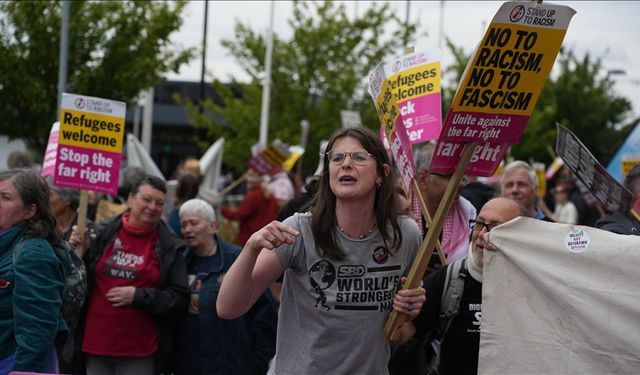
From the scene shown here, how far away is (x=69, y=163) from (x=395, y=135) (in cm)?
311

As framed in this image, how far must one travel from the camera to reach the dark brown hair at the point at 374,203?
4.28 m

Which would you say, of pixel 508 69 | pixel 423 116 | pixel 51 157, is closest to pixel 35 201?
pixel 508 69

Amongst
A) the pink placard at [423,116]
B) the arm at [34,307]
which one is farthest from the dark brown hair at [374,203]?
the pink placard at [423,116]

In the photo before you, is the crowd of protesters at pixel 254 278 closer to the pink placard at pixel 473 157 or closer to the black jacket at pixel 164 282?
the black jacket at pixel 164 282

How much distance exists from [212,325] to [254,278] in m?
2.82

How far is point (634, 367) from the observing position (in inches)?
165

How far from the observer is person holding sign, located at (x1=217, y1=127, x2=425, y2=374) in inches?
164

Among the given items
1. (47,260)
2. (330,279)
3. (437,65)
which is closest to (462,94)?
(330,279)

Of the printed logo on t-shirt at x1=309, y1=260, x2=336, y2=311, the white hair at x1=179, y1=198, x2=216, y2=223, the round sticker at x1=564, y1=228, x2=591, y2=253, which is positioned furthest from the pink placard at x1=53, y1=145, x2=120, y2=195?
the round sticker at x1=564, y1=228, x2=591, y2=253

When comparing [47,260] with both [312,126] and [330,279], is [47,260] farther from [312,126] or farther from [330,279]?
[312,126]

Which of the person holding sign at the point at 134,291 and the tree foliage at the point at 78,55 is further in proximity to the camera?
the tree foliage at the point at 78,55

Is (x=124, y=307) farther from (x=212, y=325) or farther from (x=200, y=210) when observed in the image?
(x=200, y=210)

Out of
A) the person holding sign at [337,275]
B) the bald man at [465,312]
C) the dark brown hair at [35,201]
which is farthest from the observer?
the dark brown hair at [35,201]

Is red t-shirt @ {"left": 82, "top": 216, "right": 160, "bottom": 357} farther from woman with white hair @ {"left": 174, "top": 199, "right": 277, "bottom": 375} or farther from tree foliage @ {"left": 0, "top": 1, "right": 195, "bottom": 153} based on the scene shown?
tree foliage @ {"left": 0, "top": 1, "right": 195, "bottom": 153}
